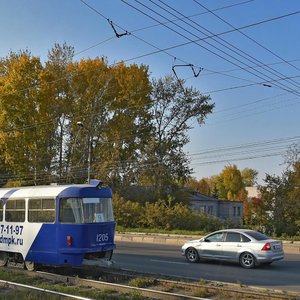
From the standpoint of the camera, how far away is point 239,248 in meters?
17.8

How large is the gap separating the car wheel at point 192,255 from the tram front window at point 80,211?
203 inches

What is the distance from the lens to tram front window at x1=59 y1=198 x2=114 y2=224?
14.9 m

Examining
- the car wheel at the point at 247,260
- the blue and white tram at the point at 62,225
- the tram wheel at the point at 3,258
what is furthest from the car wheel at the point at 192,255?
the tram wheel at the point at 3,258

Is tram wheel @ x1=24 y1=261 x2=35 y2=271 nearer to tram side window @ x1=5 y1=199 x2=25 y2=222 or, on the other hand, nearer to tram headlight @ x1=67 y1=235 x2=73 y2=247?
tram side window @ x1=5 y1=199 x2=25 y2=222

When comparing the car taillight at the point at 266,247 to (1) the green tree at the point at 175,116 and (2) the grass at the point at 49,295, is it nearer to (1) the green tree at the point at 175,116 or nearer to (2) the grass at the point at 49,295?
(2) the grass at the point at 49,295

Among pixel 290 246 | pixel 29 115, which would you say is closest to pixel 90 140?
pixel 29 115

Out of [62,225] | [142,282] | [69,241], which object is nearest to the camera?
[142,282]

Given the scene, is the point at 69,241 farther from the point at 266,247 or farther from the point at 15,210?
the point at 266,247

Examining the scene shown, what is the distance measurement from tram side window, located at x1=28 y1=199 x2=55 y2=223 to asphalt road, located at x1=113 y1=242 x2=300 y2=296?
3.72m

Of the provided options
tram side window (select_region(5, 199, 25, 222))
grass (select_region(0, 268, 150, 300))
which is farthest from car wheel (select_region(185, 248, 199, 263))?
grass (select_region(0, 268, 150, 300))

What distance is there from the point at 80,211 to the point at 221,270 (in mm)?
5300

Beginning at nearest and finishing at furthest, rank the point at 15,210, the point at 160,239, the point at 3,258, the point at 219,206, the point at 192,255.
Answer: the point at 15,210
the point at 3,258
the point at 192,255
the point at 160,239
the point at 219,206

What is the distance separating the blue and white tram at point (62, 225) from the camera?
14.8 metres

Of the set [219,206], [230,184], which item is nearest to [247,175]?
[230,184]
